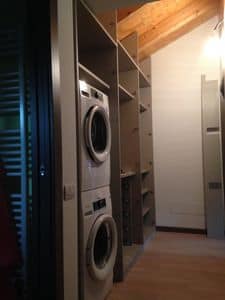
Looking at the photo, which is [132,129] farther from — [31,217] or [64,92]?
[31,217]

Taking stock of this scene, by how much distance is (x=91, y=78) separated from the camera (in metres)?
2.27

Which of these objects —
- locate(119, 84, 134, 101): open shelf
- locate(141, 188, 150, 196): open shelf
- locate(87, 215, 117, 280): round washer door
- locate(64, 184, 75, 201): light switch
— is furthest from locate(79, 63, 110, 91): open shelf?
locate(141, 188, 150, 196): open shelf

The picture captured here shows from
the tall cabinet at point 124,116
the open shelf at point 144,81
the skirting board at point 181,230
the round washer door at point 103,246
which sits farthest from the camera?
the skirting board at point 181,230

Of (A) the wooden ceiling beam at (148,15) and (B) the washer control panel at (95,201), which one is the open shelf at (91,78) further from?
(A) the wooden ceiling beam at (148,15)

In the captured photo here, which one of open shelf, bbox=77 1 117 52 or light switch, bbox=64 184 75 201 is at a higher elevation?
open shelf, bbox=77 1 117 52

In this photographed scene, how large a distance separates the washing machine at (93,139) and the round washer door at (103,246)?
0.90 ft


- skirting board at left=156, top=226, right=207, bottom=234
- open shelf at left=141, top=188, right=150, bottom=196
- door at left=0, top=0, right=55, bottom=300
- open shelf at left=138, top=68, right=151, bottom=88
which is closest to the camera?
door at left=0, top=0, right=55, bottom=300

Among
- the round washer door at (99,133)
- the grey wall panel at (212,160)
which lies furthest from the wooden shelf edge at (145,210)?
the round washer door at (99,133)

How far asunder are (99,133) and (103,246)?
884mm

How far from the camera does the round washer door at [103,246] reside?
197cm

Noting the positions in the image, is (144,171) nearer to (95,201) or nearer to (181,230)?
(181,230)

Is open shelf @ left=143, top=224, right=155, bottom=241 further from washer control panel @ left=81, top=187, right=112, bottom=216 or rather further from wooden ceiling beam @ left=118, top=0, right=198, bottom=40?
wooden ceiling beam @ left=118, top=0, right=198, bottom=40

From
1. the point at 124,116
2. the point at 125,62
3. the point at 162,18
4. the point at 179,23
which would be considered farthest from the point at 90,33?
the point at 179,23

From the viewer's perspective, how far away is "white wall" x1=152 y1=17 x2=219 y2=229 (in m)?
4.17
